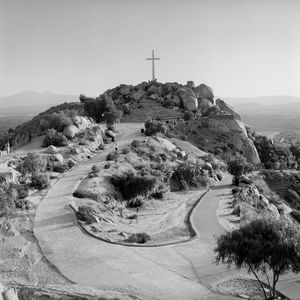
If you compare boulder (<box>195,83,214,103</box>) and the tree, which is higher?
boulder (<box>195,83,214,103</box>)

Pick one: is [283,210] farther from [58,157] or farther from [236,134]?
[236,134]

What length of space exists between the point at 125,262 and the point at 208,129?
143 ft

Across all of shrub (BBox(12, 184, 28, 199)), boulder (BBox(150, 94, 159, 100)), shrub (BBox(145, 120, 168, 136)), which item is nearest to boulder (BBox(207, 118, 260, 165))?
shrub (BBox(145, 120, 168, 136))

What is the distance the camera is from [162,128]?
52.9 meters

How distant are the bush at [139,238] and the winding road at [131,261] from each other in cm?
141

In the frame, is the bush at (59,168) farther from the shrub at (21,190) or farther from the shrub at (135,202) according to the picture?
the shrub at (135,202)

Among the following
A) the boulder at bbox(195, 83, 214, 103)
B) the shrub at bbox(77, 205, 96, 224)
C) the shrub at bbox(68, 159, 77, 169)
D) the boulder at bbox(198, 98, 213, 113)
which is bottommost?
the shrub at bbox(77, 205, 96, 224)

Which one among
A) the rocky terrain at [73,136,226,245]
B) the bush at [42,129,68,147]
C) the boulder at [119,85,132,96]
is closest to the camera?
the rocky terrain at [73,136,226,245]

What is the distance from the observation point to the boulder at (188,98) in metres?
69.3

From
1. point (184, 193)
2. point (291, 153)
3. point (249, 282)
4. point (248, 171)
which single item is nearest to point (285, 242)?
point (249, 282)

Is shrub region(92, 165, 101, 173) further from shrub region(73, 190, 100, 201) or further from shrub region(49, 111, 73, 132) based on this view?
shrub region(49, 111, 73, 132)

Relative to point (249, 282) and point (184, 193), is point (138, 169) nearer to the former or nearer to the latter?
point (184, 193)

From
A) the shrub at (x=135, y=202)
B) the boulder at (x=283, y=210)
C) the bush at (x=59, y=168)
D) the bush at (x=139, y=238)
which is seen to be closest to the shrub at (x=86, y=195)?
the shrub at (x=135, y=202)

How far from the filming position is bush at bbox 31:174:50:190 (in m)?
29.8
